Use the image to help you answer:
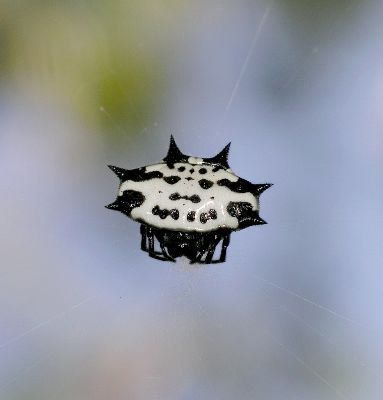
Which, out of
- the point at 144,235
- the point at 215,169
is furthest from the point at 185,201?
the point at 144,235

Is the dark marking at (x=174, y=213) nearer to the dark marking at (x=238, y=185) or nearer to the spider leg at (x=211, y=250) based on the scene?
the dark marking at (x=238, y=185)

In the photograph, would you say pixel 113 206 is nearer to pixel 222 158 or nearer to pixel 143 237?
pixel 143 237

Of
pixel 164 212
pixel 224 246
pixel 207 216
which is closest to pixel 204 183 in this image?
pixel 207 216

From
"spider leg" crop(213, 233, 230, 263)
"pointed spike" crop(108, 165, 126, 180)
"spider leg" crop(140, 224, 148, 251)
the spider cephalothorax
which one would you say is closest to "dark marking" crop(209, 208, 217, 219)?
the spider cephalothorax

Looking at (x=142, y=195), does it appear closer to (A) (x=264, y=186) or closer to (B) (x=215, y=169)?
(B) (x=215, y=169)

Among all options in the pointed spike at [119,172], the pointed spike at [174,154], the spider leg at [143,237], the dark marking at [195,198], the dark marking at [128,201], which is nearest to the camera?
the dark marking at [195,198]

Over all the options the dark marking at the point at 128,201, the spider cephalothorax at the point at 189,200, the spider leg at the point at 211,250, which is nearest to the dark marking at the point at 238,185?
the spider cephalothorax at the point at 189,200
